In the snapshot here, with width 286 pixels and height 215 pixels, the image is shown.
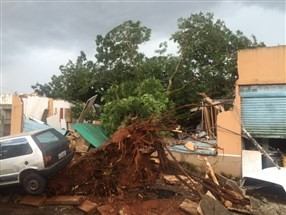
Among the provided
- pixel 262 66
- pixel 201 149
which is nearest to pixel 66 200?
pixel 201 149

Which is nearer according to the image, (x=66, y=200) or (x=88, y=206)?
(x=88, y=206)

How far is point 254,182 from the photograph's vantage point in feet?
27.8

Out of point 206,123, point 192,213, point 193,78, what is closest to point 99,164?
point 192,213

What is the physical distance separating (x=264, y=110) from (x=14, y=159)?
9050 mm

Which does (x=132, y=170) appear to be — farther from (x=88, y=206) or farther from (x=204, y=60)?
(x=204, y=60)

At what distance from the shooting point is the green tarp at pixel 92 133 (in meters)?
15.9

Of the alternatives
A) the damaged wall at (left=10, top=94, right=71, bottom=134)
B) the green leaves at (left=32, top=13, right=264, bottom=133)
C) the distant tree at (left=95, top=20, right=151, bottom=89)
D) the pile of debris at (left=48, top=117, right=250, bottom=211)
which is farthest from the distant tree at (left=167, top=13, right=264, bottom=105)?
the pile of debris at (left=48, top=117, right=250, bottom=211)

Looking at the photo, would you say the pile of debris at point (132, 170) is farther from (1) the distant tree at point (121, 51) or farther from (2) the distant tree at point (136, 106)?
(1) the distant tree at point (121, 51)

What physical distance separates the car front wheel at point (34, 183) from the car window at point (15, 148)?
2.06 ft

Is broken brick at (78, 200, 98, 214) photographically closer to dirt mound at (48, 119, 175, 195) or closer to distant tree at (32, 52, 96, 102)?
dirt mound at (48, 119, 175, 195)

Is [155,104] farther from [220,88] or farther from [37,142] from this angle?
[37,142]

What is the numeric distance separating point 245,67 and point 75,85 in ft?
34.4

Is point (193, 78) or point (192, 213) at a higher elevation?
point (193, 78)

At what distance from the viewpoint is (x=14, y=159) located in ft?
29.2
